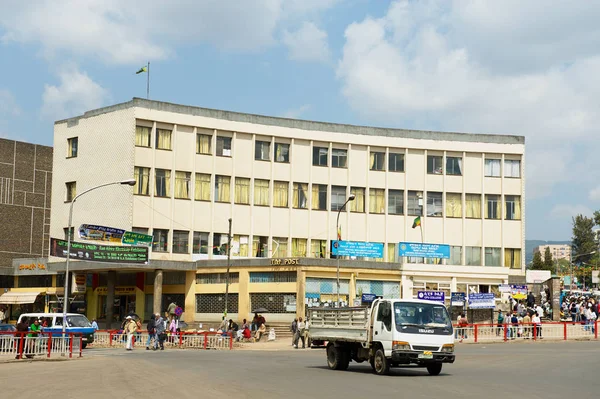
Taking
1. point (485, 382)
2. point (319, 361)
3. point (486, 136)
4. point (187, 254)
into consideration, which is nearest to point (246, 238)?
point (187, 254)

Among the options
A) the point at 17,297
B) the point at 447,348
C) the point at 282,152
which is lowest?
the point at 17,297

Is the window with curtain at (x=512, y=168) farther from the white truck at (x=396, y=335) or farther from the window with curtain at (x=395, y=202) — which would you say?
the white truck at (x=396, y=335)

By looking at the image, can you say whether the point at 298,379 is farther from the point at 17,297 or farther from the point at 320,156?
the point at 17,297

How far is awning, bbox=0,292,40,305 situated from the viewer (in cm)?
6688

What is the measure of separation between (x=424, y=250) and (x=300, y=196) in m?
10.7

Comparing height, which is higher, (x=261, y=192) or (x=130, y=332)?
(x=261, y=192)

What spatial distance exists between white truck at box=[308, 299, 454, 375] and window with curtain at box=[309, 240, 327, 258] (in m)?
41.3

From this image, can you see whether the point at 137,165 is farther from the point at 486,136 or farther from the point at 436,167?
the point at 486,136

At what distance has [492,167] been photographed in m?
70.6

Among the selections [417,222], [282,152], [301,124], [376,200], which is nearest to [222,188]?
[282,152]

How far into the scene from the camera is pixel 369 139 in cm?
6825

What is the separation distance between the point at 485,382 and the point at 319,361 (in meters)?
10.5

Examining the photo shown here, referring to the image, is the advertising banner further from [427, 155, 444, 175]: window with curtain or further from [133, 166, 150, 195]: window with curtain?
[427, 155, 444, 175]: window with curtain

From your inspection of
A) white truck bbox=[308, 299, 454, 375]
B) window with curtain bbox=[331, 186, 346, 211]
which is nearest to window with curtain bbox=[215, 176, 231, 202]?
window with curtain bbox=[331, 186, 346, 211]
